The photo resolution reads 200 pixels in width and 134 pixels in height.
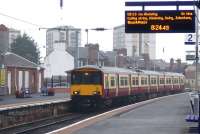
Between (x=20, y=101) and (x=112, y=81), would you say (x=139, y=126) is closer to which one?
(x=112, y=81)

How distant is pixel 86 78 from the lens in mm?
34875

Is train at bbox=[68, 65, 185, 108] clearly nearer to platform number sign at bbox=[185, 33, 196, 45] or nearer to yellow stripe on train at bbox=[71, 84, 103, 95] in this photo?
yellow stripe on train at bbox=[71, 84, 103, 95]

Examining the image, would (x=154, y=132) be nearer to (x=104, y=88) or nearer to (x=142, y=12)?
(x=142, y=12)

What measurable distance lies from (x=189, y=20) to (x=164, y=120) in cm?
554

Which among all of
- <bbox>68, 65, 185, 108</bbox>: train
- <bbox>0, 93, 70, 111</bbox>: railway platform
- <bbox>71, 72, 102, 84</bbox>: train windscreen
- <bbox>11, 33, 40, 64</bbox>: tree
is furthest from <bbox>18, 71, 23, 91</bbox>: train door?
<bbox>11, 33, 40, 64</bbox>: tree

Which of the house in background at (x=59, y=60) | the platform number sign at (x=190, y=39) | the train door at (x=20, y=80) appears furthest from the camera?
the house in background at (x=59, y=60)

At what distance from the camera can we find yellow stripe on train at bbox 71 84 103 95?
113 feet

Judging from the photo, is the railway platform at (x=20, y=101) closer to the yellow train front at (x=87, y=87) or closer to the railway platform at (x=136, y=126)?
the yellow train front at (x=87, y=87)

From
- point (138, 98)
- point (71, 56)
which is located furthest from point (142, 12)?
point (71, 56)

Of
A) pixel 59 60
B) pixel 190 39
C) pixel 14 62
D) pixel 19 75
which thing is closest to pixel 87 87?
pixel 190 39

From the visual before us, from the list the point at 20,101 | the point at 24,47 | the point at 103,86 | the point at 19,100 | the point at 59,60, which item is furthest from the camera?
the point at 24,47

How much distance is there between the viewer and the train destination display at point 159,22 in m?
20.7

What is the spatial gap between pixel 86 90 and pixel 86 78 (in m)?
0.73

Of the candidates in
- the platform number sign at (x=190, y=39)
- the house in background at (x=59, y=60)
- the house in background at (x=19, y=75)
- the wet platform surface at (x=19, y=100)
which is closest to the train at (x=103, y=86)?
the wet platform surface at (x=19, y=100)
